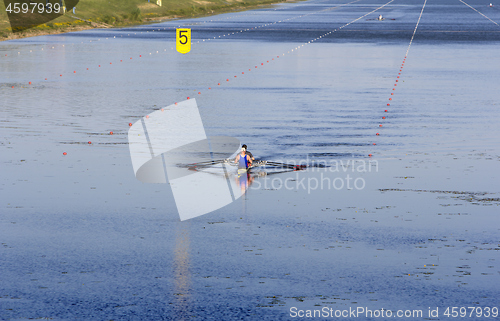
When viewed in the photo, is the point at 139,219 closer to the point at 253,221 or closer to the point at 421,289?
the point at 253,221

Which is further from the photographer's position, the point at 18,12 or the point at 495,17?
the point at 495,17

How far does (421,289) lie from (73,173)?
10658 millimetres

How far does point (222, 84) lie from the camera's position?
3878 centimetres

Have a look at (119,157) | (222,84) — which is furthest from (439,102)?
(119,157)

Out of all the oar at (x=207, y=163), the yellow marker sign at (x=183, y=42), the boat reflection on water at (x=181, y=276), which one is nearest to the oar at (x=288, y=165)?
the oar at (x=207, y=163)

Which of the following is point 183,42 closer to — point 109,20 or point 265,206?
point 109,20

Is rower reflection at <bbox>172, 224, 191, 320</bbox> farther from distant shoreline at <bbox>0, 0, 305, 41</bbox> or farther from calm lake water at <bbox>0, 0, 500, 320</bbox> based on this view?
distant shoreline at <bbox>0, 0, 305, 41</bbox>
